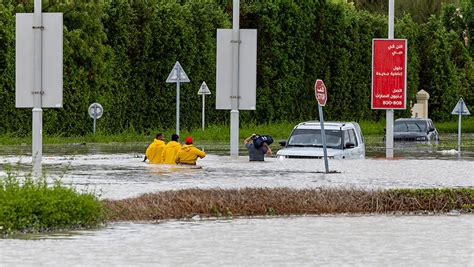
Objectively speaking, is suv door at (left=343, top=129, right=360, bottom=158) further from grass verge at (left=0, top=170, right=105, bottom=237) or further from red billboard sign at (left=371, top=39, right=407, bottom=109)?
grass verge at (left=0, top=170, right=105, bottom=237)

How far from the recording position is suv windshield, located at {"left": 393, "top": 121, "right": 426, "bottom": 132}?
215 ft

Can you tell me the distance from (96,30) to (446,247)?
4225 cm

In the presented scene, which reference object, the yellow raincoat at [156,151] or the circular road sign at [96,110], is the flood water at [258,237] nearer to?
the yellow raincoat at [156,151]

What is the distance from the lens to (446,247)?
1858 cm

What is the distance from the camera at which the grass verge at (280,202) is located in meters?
22.5

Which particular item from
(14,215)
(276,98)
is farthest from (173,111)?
(14,215)

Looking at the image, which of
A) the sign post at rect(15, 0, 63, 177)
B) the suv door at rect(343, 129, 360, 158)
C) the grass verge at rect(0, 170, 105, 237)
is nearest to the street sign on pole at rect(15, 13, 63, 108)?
the sign post at rect(15, 0, 63, 177)

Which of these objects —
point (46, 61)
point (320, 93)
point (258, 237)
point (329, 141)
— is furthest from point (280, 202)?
point (329, 141)

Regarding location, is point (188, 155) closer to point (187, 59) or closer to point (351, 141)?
point (351, 141)

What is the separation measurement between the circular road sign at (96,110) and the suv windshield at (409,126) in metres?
15.2

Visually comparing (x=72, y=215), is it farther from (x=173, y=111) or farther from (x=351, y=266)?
(x=173, y=111)

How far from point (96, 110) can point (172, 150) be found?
21355mm

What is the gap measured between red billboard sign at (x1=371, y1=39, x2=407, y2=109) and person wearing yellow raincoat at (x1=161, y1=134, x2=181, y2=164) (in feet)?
37.5

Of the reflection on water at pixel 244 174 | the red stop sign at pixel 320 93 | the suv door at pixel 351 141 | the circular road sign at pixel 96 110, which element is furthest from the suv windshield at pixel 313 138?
the circular road sign at pixel 96 110
